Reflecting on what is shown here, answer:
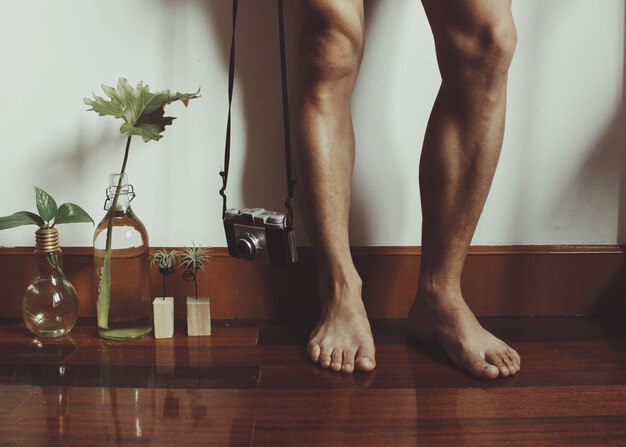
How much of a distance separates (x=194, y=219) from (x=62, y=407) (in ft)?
1.62

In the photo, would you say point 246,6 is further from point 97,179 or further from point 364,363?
point 364,363

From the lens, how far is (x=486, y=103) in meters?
1.08


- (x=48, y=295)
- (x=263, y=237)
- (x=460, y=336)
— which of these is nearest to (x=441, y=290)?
(x=460, y=336)

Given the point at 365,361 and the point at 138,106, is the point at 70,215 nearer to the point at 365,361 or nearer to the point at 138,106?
the point at 138,106

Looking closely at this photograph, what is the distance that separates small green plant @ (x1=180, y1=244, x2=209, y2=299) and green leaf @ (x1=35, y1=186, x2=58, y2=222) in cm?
24

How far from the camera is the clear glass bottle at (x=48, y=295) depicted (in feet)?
3.92

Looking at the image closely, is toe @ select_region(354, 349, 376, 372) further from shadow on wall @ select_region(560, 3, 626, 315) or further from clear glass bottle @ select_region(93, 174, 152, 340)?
shadow on wall @ select_region(560, 3, 626, 315)

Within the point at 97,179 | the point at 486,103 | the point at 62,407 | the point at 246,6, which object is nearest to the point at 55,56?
the point at 97,179

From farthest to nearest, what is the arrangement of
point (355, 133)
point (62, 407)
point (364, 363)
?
point (355, 133), point (364, 363), point (62, 407)

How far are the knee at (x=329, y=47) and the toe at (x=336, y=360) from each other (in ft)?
1.42

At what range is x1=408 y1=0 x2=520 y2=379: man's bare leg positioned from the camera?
41.2 inches

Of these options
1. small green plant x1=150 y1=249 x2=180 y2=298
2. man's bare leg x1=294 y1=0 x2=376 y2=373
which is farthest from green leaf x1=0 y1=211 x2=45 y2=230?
man's bare leg x1=294 y1=0 x2=376 y2=373

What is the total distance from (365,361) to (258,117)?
522mm

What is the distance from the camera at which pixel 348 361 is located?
1062 mm
